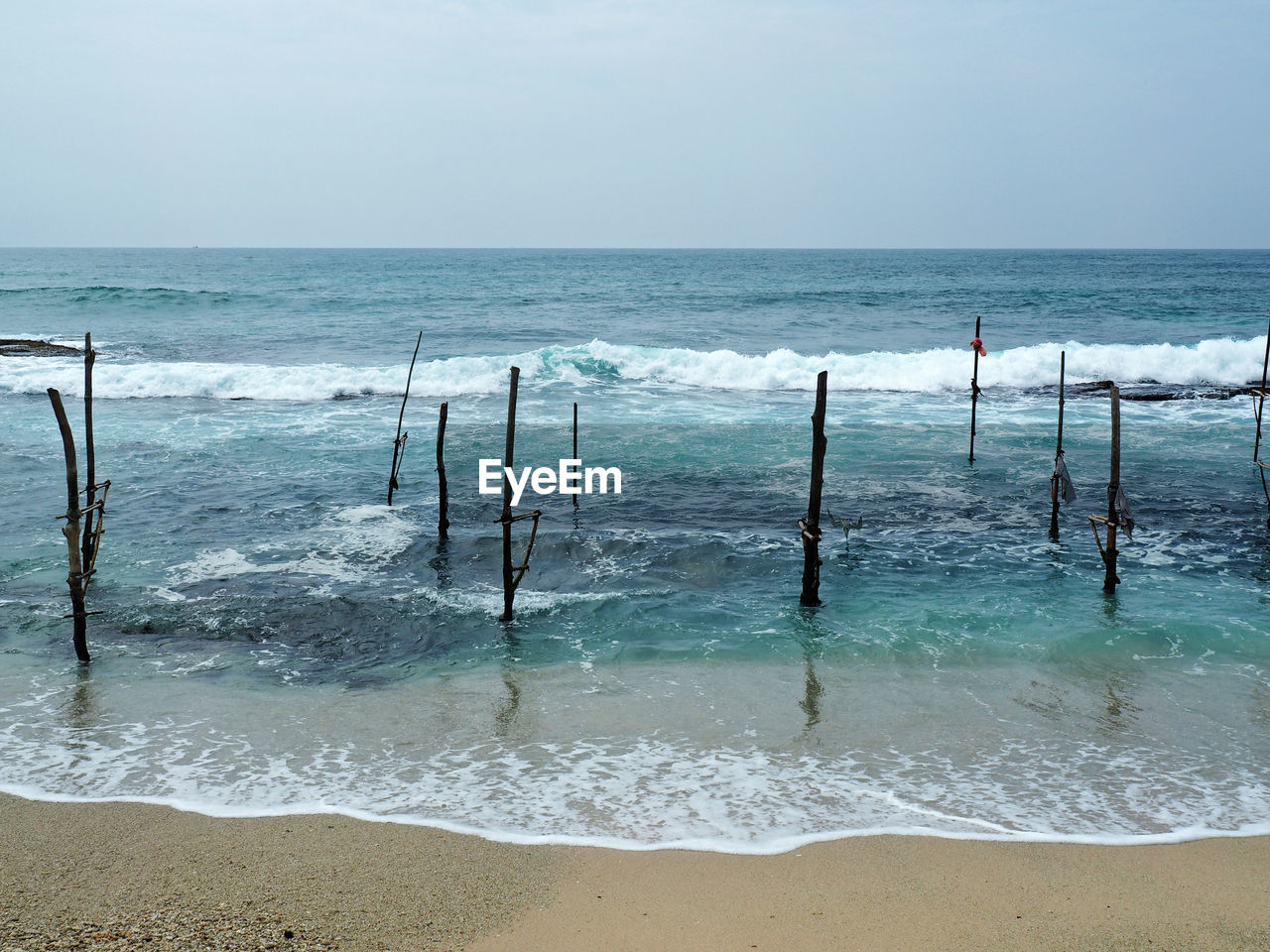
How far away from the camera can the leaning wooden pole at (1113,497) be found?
973 cm

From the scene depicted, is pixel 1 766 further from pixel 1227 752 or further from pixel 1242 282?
pixel 1242 282

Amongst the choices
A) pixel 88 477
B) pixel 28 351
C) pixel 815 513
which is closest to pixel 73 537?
A: pixel 88 477

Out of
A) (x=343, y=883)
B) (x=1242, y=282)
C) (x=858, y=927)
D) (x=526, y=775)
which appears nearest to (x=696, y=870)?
(x=858, y=927)

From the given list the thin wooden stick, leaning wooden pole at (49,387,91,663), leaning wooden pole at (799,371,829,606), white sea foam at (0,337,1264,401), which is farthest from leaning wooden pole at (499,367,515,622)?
white sea foam at (0,337,1264,401)

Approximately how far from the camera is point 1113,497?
1010 centimetres

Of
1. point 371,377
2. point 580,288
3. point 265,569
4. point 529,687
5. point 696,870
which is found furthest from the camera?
point 580,288

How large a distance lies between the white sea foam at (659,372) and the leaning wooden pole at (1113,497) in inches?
676

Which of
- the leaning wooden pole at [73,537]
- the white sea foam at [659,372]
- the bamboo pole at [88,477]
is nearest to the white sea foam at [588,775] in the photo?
the leaning wooden pole at [73,537]

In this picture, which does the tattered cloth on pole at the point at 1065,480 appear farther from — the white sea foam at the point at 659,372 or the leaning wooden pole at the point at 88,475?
the white sea foam at the point at 659,372

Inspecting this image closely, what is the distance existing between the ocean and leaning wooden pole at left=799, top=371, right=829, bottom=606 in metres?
0.25

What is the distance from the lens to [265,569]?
1168 cm

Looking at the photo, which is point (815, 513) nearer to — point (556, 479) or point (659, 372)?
point (556, 479)

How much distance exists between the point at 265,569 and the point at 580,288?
161ft

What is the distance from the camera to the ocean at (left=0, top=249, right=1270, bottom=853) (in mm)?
6629
